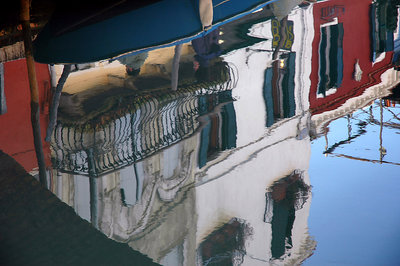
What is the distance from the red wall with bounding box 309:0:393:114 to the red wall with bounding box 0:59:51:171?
0.80m

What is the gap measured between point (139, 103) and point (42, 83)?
1.12 feet

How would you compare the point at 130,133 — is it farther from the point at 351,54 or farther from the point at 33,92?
the point at 351,54

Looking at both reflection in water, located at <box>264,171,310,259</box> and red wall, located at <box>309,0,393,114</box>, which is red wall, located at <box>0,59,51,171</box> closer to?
reflection in water, located at <box>264,171,310,259</box>

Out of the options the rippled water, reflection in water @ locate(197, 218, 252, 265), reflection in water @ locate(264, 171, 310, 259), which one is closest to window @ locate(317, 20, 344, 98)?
the rippled water

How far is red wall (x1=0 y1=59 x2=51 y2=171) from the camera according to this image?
1.35m

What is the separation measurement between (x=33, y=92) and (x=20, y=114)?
156 mm

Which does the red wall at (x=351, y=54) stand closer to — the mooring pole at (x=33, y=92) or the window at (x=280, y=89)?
the window at (x=280, y=89)

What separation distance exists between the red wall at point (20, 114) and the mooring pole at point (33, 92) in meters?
0.01

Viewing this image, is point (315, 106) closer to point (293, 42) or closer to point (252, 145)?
point (252, 145)

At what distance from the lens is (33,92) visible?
169 cm

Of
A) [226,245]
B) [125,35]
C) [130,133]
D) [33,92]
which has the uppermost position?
[125,35]

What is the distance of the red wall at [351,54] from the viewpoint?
1.74m

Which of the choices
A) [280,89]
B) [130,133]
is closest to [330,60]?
[280,89]

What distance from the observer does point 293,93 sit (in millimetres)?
1816
